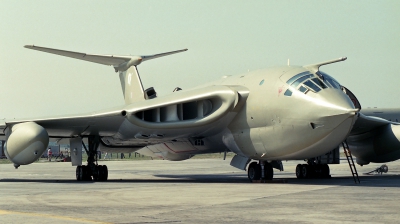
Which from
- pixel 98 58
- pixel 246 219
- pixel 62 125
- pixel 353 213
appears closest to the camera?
pixel 246 219

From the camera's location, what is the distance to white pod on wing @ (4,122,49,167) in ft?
71.2

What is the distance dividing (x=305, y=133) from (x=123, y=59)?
12870mm

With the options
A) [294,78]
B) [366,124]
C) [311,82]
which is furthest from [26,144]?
[366,124]

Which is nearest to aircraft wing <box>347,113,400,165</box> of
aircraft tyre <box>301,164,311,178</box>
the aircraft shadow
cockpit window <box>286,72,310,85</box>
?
the aircraft shadow

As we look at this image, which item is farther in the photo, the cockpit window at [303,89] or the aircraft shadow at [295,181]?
the aircraft shadow at [295,181]

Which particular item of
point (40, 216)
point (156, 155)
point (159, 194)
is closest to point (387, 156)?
point (156, 155)

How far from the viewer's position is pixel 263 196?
14.5m

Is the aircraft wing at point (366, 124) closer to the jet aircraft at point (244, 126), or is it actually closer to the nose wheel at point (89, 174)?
the jet aircraft at point (244, 126)

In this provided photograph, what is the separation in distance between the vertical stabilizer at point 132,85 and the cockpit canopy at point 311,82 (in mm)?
10678

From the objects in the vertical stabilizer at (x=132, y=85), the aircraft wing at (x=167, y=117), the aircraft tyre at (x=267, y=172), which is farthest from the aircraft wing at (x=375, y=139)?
the vertical stabilizer at (x=132, y=85)

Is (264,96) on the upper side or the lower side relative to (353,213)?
upper

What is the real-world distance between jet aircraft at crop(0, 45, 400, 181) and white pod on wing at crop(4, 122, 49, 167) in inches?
1.4

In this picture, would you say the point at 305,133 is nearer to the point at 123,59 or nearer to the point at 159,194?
the point at 159,194

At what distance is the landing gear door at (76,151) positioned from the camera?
85.0 feet
